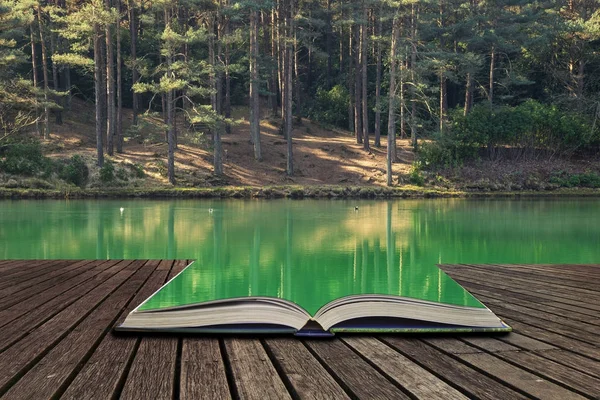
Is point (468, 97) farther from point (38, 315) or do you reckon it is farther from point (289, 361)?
point (289, 361)

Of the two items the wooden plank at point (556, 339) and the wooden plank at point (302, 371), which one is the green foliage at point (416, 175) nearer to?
the wooden plank at point (556, 339)

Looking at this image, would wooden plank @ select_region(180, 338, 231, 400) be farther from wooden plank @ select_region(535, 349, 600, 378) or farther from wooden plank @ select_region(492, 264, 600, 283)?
wooden plank @ select_region(492, 264, 600, 283)

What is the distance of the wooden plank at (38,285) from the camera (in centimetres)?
490

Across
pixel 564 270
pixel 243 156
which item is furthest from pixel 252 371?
pixel 243 156

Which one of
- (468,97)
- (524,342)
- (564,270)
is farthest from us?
(468,97)

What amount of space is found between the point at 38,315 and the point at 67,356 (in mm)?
1222

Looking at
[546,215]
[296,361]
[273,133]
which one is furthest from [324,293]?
[273,133]

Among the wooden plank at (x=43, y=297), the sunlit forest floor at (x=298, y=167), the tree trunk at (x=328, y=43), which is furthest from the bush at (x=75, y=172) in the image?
the wooden plank at (x=43, y=297)

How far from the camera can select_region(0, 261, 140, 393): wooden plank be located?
2910mm

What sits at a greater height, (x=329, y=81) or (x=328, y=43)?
(x=328, y=43)

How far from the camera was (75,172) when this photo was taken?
3088 centimetres

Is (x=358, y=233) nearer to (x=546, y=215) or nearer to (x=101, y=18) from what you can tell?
(x=546, y=215)

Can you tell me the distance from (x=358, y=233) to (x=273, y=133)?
27004 mm

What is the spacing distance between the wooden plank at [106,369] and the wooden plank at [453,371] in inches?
57.8
